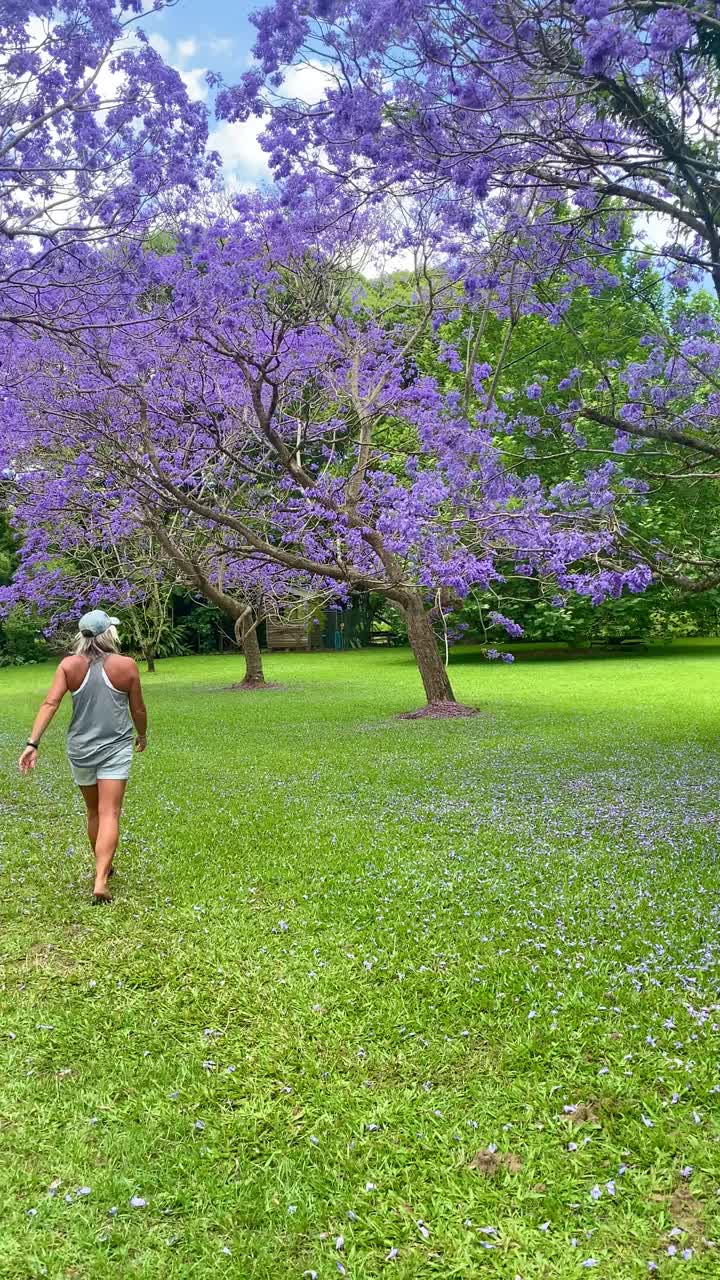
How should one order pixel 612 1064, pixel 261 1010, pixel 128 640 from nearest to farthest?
pixel 612 1064
pixel 261 1010
pixel 128 640

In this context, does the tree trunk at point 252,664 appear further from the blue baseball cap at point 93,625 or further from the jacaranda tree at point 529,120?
the blue baseball cap at point 93,625

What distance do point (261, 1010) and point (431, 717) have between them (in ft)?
37.3

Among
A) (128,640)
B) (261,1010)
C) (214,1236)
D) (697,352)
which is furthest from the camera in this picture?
(128,640)

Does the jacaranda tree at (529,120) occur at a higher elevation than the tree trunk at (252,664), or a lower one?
higher

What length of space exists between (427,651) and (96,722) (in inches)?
428

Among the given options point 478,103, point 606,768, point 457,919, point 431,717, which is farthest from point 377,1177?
point 431,717

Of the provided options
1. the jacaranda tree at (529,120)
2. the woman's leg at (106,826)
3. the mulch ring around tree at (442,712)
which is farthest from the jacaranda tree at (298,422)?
the woman's leg at (106,826)

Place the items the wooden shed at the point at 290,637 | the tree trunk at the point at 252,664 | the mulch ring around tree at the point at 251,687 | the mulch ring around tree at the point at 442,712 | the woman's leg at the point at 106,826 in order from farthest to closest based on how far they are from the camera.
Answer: the wooden shed at the point at 290,637, the tree trunk at the point at 252,664, the mulch ring around tree at the point at 251,687, the mulch ring around tree at the point at 442,712, the woman's leg at the point at 106,826

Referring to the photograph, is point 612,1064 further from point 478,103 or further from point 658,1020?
point 478,103

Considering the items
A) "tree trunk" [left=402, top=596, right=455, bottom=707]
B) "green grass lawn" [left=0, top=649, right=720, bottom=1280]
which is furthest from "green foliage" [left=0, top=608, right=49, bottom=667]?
"green grass lawn" [left=0, top=649, right=720, bottom=1280]

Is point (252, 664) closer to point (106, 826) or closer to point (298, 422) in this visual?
point (298, 422)

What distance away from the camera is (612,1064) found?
3277 millimetres

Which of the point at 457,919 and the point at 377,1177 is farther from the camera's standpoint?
the point at 457,919

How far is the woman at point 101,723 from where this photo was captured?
5488 mm
